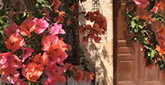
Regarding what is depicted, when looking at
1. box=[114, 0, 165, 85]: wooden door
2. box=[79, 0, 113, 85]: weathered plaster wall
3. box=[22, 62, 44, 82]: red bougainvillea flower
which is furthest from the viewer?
box=[114, 0, 165, 85]: wooden door

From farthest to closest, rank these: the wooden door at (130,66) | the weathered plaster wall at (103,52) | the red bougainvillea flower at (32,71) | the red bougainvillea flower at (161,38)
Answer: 1. the wooden door at (130,66)
2. the weathered plaster wall at (103,52)
3. the red bougainvillea flower at (161,38)
4. the red bougainvillea flower at (32,71)

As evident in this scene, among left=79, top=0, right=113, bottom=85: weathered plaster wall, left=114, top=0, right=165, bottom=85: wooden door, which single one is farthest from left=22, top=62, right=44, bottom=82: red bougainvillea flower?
left=114, top=0, right=165, bottom=85: wooden door

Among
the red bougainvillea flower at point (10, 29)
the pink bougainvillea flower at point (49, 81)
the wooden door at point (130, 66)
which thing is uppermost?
the red bougainvillea flower at point (10, 29)

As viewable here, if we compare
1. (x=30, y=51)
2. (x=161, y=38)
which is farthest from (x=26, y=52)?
(x=161, y=38)

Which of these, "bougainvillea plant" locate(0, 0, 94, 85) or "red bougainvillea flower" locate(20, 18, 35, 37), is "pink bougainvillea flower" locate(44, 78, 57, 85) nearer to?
"bougainvillea plant" locate(0, 0, 94, 85)

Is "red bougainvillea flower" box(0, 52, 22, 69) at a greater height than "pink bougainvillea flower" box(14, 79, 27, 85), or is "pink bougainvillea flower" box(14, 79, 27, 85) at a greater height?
"red bougainvillea flower" box(0, 52, 22, 69)

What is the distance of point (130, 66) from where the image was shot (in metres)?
3.60

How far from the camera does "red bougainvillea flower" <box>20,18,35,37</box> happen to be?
1094mm

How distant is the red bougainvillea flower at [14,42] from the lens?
1060 millimetres

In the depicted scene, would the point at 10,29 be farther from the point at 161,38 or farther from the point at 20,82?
the point at 161,38

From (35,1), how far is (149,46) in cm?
80

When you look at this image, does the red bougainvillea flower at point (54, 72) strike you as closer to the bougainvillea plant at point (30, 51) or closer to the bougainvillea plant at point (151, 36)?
the bougainvillea plant at point (30, 51)

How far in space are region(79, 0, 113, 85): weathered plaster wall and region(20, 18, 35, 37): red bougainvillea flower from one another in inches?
84.9

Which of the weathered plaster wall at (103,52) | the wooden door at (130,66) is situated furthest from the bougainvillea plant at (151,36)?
the wooden door at (130,66)
